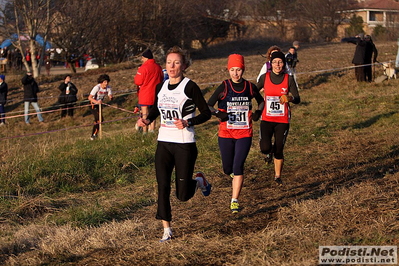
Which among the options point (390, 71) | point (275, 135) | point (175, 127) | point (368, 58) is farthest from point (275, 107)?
point (390, 71)

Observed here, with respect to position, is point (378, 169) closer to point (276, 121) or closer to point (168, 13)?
point (276, 121)

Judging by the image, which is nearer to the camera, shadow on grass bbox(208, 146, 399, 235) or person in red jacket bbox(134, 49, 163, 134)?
shadow on grass bbox(208, 146, 399, 235)

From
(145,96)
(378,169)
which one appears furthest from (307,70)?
(378,169)

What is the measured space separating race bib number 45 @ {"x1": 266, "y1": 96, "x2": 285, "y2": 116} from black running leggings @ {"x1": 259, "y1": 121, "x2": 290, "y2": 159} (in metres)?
0.15

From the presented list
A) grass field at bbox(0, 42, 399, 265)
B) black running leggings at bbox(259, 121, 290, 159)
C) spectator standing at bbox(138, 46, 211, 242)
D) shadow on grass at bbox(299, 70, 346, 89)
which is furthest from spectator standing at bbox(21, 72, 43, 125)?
spectator standing at bbox(138, 46, 211, 242)

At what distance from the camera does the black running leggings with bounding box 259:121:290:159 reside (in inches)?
298

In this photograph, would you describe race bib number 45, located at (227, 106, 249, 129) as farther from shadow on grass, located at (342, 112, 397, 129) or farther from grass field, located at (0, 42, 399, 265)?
shadow on grass, located at (342, 112, 397, 129)

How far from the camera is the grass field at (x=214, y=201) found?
5031 mm

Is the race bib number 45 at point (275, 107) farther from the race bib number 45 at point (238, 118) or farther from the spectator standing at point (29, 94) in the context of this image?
the spectator standing at point (29, 94)

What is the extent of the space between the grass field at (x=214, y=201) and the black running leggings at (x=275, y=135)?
591 mm

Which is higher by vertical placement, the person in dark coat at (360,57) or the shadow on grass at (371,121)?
the person in dark coat at (360,57)

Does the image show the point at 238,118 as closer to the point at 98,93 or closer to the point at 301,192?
the point at 301,192

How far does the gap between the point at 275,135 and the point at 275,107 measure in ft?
1.37

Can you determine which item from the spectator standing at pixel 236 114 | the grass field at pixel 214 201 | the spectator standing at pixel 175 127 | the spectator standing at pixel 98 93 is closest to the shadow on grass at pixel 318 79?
the grass field at pixel 214 201
